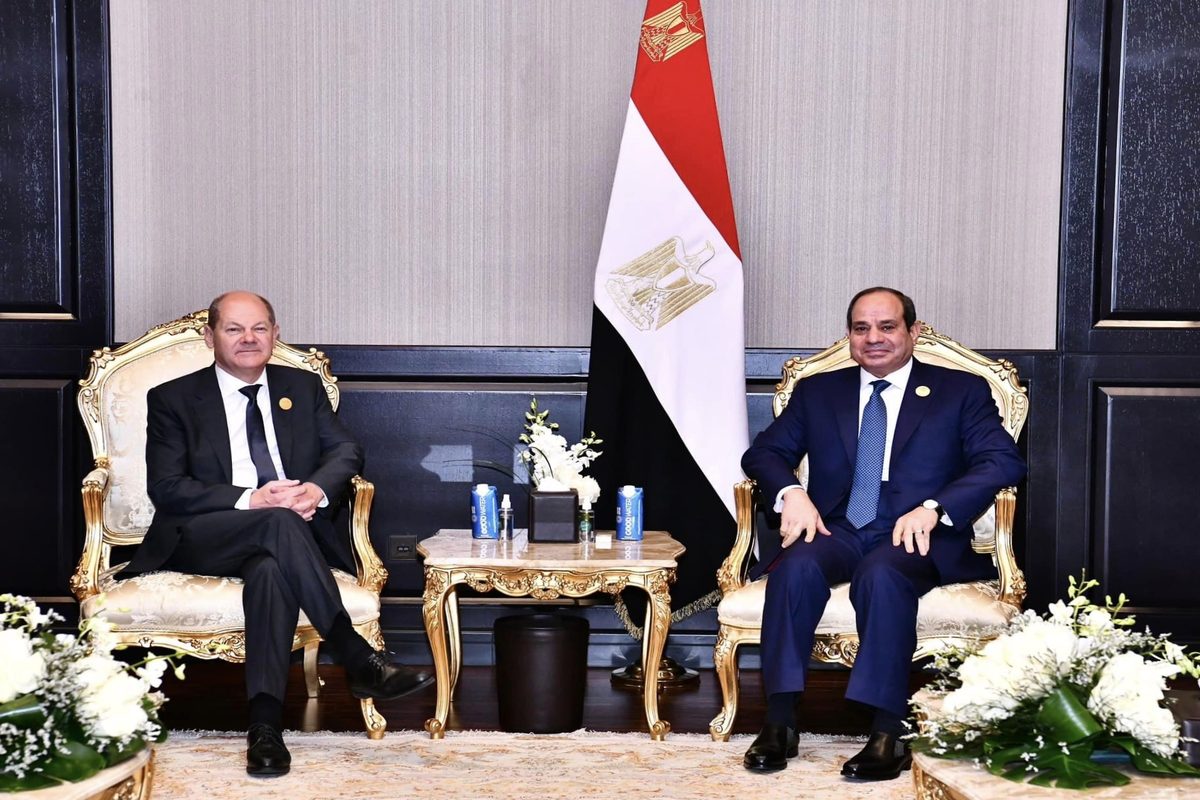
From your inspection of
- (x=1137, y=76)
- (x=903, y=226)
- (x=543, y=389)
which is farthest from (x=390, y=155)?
(x=1137, y=76)

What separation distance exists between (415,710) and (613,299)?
1.54m

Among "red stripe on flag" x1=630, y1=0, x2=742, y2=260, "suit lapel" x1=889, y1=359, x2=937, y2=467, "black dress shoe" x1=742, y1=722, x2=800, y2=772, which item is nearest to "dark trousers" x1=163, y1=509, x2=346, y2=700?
"black dress shoe" x1=742, y1=722, x2=800, y2=772

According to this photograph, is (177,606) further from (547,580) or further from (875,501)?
(875,501)

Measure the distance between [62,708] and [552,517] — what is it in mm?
1965

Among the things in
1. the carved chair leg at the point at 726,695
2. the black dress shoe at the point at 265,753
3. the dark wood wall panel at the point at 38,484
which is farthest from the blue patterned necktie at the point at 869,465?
the dark wood wall panel at the point at 38,484

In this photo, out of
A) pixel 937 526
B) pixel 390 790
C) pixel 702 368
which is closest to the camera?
Answer: pixel 390 790

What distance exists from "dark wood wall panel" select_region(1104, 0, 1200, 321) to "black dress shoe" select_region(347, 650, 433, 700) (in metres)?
2.94

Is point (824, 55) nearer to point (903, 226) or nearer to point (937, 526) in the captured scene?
point (903, 226)

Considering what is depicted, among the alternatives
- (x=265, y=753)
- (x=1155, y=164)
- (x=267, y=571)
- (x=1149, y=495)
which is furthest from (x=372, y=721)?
(x=1155, y=164)

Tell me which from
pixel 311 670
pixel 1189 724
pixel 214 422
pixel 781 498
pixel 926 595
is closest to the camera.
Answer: pixel 1189 724

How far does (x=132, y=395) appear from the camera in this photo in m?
4.07

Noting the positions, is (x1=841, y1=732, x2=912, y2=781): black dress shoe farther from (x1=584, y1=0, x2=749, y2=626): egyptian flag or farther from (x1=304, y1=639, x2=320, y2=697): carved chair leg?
(x1=304, y1=639, x2=320, y2=697): carved chair leg

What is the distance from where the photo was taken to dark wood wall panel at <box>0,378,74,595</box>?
4.65 metres

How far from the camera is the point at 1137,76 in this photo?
15.0 feet
